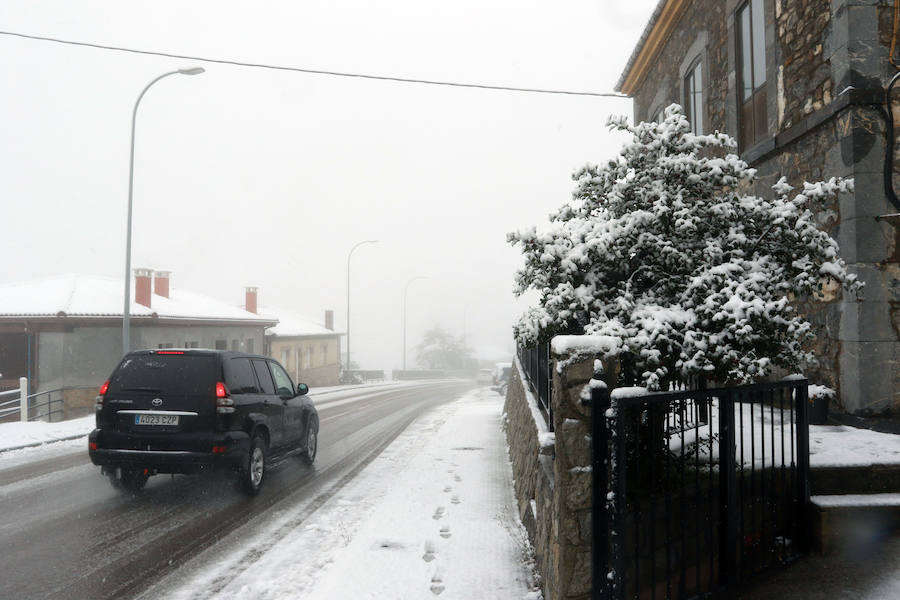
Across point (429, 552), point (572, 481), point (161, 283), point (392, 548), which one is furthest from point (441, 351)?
point (572, 481)

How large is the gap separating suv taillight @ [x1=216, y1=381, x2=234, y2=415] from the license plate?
1.53 ft

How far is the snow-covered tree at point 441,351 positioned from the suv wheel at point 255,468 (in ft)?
239

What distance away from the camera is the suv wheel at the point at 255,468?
276 inches

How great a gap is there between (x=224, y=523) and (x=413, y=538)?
197 cm

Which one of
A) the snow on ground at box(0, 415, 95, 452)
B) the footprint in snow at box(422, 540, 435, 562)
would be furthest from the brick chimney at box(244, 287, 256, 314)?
the footprint in snow at box(422, 540, 435, 562)

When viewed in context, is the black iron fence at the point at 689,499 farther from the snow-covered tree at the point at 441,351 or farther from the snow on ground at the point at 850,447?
the snow-covered tree at the point at 441,351

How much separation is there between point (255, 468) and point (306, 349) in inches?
1478

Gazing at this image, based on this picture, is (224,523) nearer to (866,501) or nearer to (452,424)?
(866,501)

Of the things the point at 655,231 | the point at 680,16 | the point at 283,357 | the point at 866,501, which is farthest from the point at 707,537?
the point at 283,357

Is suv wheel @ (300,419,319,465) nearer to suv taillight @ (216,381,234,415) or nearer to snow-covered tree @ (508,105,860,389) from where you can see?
suv taillight @ (216,381,234,415)

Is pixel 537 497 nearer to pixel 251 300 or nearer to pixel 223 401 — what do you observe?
pixel 223 401

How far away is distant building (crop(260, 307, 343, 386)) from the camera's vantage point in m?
39.6

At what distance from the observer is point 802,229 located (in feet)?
16.1

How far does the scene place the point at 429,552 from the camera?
5.16 meters
